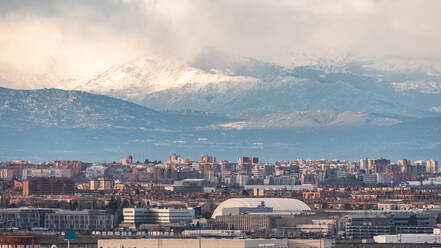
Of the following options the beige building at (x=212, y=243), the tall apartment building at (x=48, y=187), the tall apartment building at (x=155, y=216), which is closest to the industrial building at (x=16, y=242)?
the beige building at (x=212, y=243)

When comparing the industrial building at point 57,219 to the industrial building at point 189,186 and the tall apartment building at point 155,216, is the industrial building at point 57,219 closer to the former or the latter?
the tall apartment building at point 155,216

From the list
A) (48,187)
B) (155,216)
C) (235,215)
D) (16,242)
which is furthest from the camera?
(48,187)

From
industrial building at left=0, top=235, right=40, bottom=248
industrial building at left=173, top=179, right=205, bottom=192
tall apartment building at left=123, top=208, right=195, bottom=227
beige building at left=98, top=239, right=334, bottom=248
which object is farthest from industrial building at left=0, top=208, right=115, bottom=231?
industrial building at left=173, top=179, right=205, bottom=192

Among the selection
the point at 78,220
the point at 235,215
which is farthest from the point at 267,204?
the point at 78,220

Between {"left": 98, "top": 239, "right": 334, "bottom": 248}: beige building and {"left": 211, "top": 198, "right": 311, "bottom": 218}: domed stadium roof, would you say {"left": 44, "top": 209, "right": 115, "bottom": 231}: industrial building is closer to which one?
{"left": 211, "top": 198, "right": 311, "bottom": 218}: domed stadium roof

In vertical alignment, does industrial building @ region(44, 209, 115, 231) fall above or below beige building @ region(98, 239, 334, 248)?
above

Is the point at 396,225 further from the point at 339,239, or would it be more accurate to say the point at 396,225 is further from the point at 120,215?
the point at 120,215

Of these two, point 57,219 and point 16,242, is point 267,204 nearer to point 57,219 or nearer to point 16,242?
point 57,219

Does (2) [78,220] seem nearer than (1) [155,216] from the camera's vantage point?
Yes
